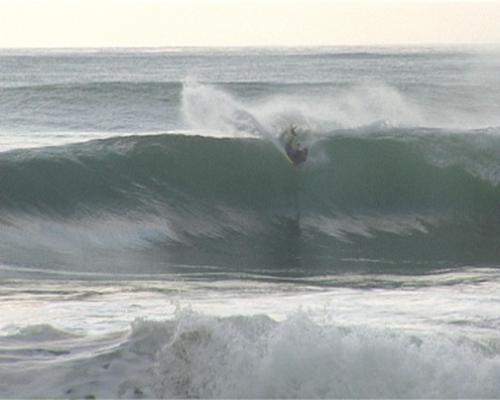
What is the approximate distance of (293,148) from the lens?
1944 centimetres

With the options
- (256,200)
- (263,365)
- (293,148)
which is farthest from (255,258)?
(263,365)

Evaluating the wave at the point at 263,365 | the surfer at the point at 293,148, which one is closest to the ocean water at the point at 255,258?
the wave at the point at 263,365

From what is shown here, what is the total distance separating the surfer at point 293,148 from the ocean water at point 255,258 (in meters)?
0.16

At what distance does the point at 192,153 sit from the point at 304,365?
10.9 m

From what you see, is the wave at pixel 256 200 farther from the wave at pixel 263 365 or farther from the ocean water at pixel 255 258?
the wave at pixel 263 365

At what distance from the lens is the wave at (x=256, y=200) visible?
1535cm

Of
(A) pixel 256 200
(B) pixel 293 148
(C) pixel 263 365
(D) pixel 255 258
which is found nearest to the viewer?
(C) pixel 263 365

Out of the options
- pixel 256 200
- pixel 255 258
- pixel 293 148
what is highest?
pixel 293 148

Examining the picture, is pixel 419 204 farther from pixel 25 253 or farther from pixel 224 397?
pixel 224 397

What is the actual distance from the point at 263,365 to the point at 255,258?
6714 millimetres

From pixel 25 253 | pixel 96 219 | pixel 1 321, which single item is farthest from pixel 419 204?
pixel 1 321

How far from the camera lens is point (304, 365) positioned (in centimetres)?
843

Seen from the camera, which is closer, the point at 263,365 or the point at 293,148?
the point at 263,365

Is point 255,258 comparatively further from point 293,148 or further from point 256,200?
point 293,148
